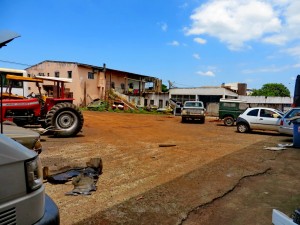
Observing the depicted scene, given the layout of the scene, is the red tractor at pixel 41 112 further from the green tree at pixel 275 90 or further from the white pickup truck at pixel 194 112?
the green tree at pixel 275 90

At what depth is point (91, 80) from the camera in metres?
39.6

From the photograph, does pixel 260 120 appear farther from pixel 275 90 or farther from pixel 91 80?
pixel 275 90

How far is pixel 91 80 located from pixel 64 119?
1149 inches

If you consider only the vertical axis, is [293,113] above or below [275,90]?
below

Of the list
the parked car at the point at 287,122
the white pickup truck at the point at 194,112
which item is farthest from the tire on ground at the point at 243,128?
the white pickup truck at the point at 194,112

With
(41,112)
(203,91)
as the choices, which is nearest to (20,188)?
(41,112)

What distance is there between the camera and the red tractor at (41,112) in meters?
10.5

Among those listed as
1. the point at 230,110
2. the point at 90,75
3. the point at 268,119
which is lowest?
the point at 268,119

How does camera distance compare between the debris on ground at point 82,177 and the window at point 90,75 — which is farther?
the window at point 90,75

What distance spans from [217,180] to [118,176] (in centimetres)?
206

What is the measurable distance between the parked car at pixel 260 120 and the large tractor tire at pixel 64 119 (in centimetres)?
945

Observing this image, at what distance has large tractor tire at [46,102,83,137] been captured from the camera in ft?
35.6

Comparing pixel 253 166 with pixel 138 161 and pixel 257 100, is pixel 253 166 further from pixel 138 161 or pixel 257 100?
pixel 257 100

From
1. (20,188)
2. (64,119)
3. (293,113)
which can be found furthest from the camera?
(293,113)
